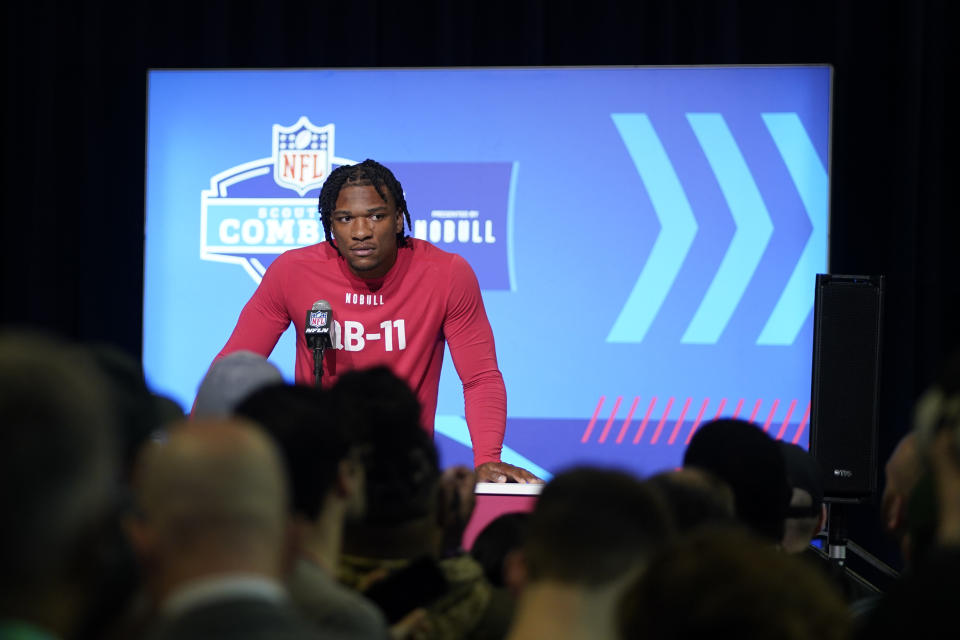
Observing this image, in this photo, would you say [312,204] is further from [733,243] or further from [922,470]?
[922,470]

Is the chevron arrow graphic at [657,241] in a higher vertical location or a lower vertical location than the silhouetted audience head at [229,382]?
higher

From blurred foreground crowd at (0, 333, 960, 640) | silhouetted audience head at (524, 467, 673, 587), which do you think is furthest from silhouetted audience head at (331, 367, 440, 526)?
silhouetted audience head at (524, 467, 673, 587)

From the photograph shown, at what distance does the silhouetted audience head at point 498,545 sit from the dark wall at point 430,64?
3062 millimetres

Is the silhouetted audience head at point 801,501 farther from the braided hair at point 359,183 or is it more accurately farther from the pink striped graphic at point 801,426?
the pink striped graphic at point 801,426

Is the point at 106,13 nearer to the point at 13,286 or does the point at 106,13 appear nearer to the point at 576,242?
the point at 13,286

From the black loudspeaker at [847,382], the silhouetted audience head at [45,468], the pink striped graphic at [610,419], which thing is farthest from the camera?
the pink striped graphic at [610,419]

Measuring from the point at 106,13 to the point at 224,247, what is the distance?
1.57 meters

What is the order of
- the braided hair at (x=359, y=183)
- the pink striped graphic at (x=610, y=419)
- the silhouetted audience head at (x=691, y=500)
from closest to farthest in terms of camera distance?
1. the silhouetted audience head at (x=691, y=500)
2. the braided hair at (x=359, y=183)
3. the pink striped graphic at (x=610, y=419)

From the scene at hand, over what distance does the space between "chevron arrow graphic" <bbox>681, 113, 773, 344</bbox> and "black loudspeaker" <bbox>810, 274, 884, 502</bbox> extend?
0.75 metres

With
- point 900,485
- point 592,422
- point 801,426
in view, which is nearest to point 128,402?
point 900,485

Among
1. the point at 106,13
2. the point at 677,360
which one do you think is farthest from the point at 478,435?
the point at 106,13

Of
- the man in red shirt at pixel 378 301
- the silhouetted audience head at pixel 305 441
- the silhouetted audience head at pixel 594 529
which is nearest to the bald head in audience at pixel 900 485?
the silhouetted audience head at pixel 594 529

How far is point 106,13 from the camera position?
223 inches

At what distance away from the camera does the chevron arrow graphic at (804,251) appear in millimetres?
4793
